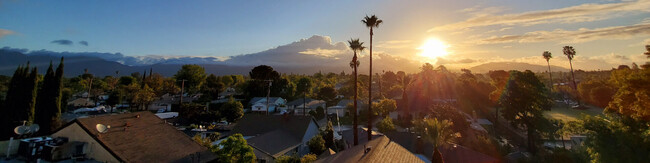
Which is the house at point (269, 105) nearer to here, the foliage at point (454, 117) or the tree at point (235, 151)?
the foliage at point (454, 117)

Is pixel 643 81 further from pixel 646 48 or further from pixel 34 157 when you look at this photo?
pixel 34 157

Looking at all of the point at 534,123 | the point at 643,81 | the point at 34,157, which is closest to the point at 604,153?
the point at 643,81

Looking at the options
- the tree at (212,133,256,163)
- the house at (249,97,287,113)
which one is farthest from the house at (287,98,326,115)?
the tree at (212,133,256,163)

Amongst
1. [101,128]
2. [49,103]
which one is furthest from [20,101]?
[101,128]

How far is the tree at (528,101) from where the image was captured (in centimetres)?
4042

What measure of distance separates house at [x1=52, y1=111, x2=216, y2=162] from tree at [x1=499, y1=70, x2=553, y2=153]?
44166 millimetres

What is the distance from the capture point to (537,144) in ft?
134

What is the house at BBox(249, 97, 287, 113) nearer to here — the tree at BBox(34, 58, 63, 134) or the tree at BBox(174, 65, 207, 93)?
the tree at BBox(174, 65, 207, 93)

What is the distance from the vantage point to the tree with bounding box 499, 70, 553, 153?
40.4 meters

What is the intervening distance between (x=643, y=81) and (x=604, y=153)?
7.50 metres

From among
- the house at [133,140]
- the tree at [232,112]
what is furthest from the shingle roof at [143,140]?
the tree at [232,112]

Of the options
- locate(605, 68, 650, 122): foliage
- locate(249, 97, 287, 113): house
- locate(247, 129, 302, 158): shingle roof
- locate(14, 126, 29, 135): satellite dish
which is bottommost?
locate(249, 97, 287, 113): house

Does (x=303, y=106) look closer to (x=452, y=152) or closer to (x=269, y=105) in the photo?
(x=269, y=105)

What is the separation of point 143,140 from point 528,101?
49.4 meters
